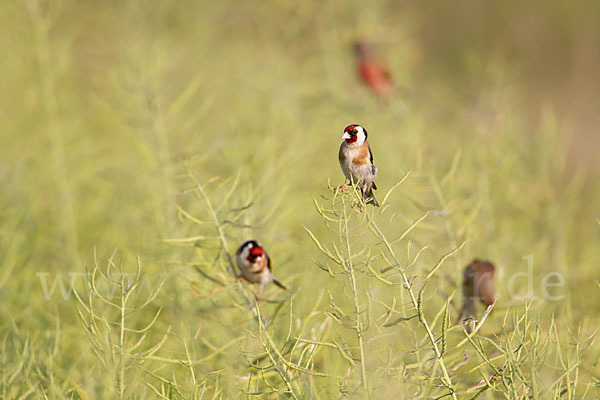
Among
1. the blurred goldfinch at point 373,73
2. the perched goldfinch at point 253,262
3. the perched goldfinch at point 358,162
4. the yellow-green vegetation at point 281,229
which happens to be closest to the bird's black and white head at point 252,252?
the perched goldfinch at point 253,262

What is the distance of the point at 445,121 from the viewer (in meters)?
4.86

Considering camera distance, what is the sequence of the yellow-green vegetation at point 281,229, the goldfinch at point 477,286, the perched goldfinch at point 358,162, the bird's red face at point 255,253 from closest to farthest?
the perched goldfinch at point 358,162
the yellow-green vegetation at point 281,229
the bird's red face at point 255,253
the goldfinch at point 477,286

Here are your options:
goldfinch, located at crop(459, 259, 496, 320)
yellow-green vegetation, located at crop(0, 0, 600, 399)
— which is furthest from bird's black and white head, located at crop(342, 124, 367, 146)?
goldfinch, located at crop(459, 259, 496, 320)

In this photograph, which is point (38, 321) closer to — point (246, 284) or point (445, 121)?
point (246, 284)

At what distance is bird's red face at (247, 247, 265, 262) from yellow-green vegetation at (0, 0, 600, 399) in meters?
0.14

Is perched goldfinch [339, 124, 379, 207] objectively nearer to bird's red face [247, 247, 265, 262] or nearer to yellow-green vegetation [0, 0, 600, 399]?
yellow-green vegetation [0, 0, 600, 399]

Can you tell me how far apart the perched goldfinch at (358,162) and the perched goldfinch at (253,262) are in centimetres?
48

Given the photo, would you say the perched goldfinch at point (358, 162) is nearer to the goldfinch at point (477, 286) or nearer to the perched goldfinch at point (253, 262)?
the perched goldfinch at point (253, 262)

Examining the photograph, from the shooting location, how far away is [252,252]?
1.90 m

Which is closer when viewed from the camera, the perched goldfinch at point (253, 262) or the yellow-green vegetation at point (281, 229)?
the yellow-green vegetation at point (281, 229)

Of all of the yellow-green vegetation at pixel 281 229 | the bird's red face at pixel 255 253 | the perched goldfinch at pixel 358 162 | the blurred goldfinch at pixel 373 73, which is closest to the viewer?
the perched goldfinch at pixel 358 162

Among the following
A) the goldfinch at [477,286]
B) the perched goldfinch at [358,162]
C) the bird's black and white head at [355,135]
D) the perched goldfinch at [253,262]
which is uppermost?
the bird's black and white head at [355,135]

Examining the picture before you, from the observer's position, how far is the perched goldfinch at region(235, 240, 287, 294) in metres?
1.91

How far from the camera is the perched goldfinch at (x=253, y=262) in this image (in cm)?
191
